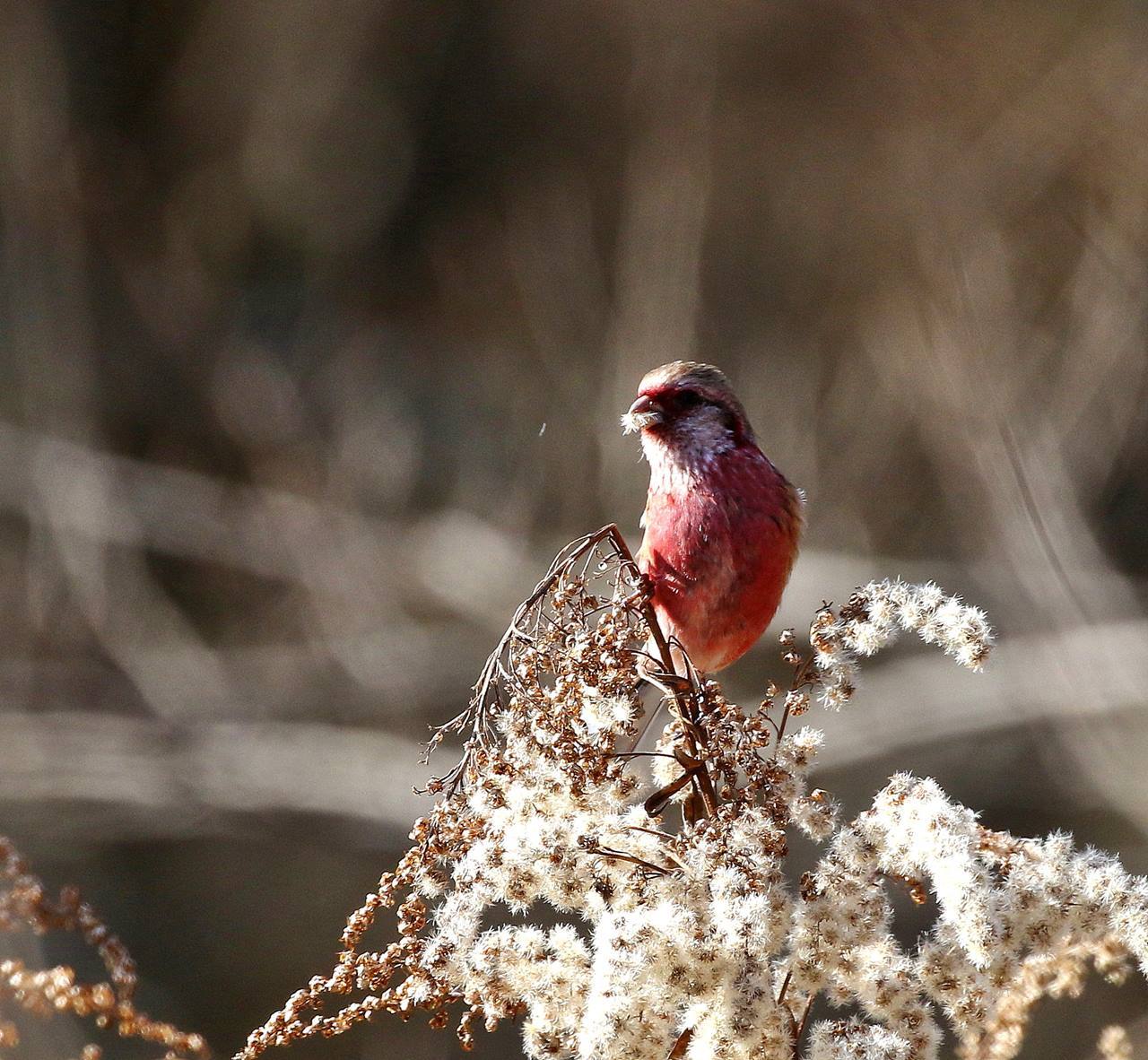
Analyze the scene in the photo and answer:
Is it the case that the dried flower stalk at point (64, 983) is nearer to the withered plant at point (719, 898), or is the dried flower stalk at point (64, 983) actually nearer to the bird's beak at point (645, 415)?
the withered plant at point (719, 898)

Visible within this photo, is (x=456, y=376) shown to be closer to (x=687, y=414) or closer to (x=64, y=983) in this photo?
(x=687, y=414)

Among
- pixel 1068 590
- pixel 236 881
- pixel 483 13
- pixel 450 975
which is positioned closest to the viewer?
pixel 450 975

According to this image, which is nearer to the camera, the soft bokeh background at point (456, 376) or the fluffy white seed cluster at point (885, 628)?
the fluffy white seed cluster at point (885, 628)

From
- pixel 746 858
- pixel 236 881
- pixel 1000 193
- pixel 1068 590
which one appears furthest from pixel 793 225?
pixel 746 858

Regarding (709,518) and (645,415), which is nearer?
(709,518)

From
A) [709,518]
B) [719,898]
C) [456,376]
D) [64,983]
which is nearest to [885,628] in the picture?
[719,898]

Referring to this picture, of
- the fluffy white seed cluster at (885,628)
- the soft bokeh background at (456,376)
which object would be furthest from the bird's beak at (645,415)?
the soft bokeh background at (456,376)

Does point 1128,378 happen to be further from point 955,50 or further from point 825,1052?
point 825,1052
